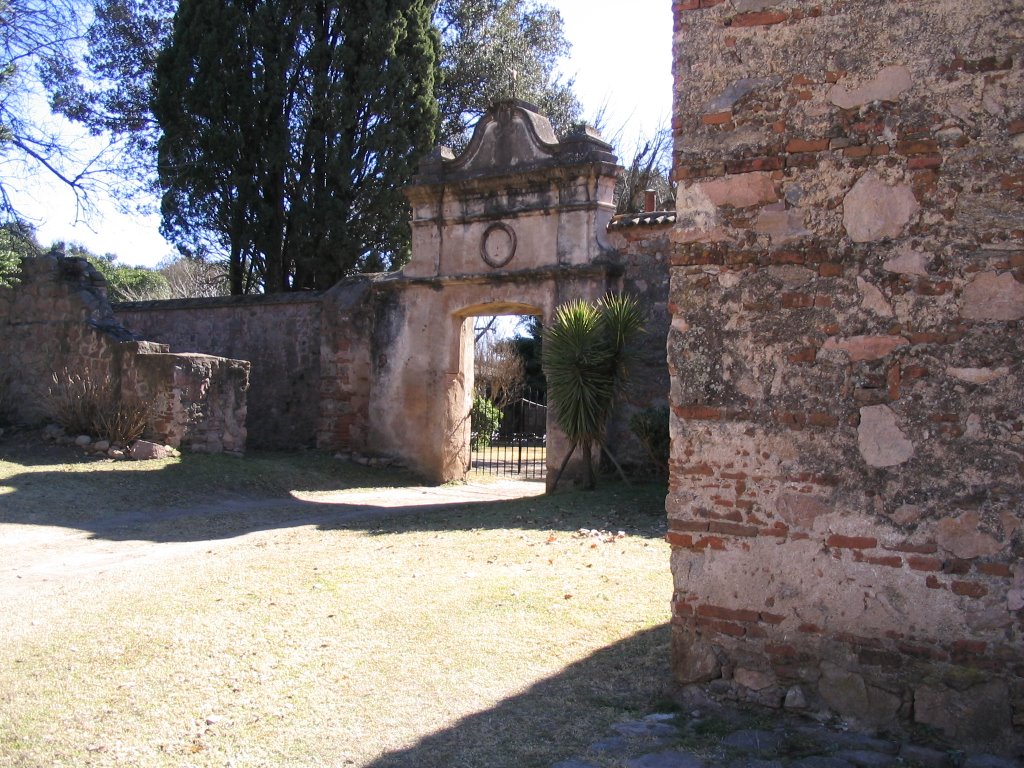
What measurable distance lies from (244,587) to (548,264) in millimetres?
7738

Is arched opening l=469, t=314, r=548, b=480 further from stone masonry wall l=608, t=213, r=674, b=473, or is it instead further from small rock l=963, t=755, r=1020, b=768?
small rock l=963, t=755, r=1020, b=768

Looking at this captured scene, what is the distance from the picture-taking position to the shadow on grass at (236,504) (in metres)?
8.91

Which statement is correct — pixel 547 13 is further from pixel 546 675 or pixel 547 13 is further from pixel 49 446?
pixel 546 675

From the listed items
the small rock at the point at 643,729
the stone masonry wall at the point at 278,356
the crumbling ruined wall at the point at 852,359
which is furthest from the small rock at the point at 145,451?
the small rock at the point at 643,729

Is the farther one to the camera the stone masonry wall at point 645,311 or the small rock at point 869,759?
the stone masonry wall at point 645,311

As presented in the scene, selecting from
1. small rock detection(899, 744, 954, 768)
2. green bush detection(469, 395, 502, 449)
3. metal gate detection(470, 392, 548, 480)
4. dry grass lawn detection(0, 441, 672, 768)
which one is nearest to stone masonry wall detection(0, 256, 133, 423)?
dry grass lawn detection(0, 441, 672, 768)

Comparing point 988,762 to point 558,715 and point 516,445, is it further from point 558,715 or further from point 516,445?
point 516,445

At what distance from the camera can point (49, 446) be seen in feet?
39.3

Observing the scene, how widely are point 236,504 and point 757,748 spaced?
810cm

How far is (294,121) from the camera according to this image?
1838 centimetres

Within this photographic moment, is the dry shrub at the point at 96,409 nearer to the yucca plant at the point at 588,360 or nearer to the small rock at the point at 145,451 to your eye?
the small rock at the point at 145,451

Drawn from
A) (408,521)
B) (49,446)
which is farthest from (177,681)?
(49,446)

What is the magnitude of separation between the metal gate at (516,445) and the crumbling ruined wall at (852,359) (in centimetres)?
1180

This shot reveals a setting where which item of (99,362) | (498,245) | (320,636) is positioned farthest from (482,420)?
(320,636)
